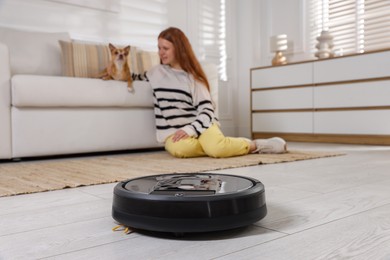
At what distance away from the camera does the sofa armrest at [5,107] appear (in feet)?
7.13

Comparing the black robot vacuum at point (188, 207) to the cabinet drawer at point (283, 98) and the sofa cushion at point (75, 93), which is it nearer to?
the sofa cushion at point (75, 93)

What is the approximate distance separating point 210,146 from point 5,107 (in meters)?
1.14

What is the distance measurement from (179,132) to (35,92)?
0.83m

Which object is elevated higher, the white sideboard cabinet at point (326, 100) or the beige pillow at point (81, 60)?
the beige pillow at point (81, 60)

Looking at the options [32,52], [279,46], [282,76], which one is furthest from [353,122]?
[32,52]

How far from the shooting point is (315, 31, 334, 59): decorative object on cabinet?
3912mm

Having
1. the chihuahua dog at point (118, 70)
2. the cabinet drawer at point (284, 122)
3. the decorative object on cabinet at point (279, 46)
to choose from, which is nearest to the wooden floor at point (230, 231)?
the chihuahua dog at point (118, 70)

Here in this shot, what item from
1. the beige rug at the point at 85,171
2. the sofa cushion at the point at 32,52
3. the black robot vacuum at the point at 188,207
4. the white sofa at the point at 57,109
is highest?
the sofa cushion at the point at 32,52

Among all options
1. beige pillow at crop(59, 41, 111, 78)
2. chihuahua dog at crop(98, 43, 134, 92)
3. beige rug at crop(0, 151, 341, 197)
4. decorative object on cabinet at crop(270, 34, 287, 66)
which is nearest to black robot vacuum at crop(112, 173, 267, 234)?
beige rug at crop(0, 151, 341, 197)

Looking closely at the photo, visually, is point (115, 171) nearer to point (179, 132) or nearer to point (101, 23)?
point (179, 132)

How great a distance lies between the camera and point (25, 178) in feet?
5.06

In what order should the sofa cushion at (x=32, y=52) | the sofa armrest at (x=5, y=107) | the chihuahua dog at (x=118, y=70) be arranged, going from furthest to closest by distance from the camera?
the sofa cushion at (x=32, y=52) → the chihuahua dog at (x=118, y=70) → the sofa armrest at (x=5, y=107)

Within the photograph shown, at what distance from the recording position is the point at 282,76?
386 centimetres

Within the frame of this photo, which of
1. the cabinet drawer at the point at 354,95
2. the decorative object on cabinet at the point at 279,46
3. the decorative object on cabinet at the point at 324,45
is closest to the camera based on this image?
the cabinet drawer at the point at 354,95
